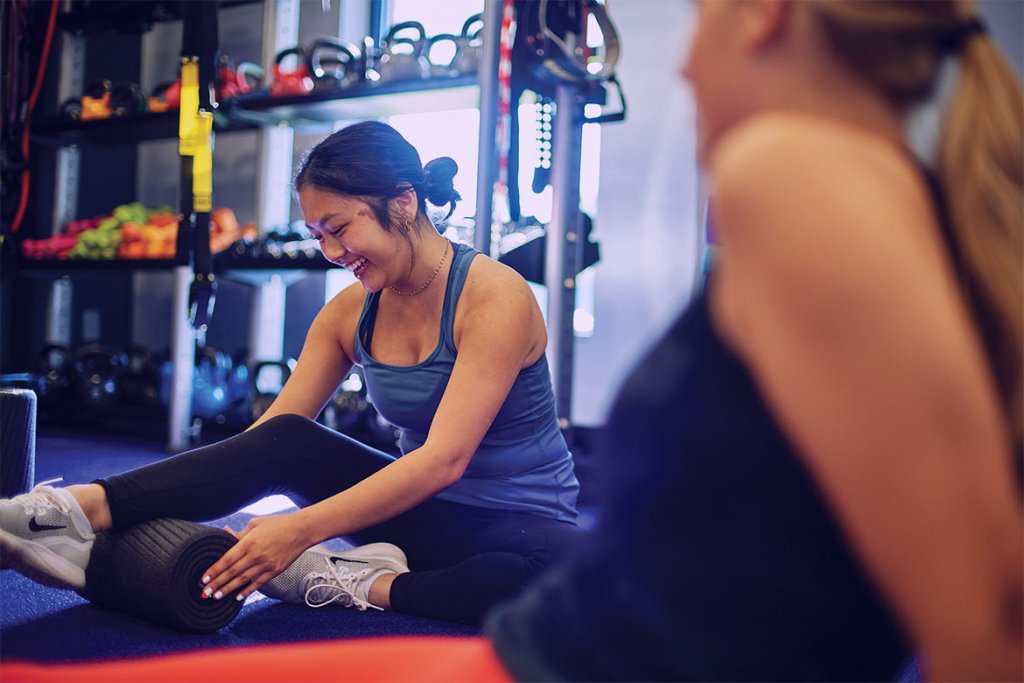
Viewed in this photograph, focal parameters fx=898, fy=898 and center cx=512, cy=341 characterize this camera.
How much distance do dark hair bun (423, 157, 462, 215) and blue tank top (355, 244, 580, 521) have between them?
0.41ft

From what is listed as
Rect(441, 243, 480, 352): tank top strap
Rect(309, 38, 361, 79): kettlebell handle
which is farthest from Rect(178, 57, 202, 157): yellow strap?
Rect(441, 243, 480, 352): tank top strap

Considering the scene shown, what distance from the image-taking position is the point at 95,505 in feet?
5.02

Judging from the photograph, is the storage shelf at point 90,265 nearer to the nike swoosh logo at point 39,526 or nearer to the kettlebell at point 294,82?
the kettlebell at point 294,82

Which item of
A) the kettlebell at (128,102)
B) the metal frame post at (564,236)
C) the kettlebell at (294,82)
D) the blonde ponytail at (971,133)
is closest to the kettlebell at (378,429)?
the metal frame post at (564,236)

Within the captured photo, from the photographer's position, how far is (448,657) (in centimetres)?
58

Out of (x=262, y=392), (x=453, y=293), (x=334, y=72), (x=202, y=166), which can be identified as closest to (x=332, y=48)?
(x=334, y=72)

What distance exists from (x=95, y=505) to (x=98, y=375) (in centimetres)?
309

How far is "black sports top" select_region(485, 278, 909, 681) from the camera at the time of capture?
1.54 feet

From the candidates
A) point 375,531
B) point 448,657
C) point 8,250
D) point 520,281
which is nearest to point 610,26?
point 520,281

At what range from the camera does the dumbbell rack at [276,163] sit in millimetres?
3092

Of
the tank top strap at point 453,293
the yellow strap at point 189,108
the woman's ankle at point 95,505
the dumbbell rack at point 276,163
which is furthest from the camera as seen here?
the yellow strap at point 189,108

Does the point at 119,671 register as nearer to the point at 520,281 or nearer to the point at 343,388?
the point at 520,281

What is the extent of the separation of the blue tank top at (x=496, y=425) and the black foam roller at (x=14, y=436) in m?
1.01

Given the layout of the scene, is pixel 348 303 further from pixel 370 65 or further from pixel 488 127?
pixel 370 65
